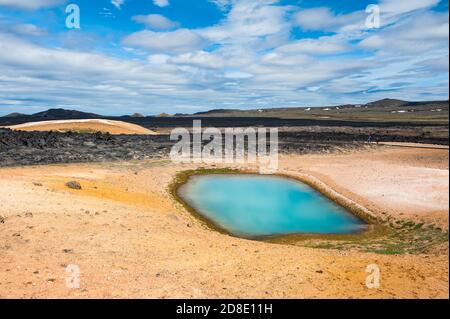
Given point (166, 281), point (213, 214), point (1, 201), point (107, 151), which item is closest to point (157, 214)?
point (213, 214)

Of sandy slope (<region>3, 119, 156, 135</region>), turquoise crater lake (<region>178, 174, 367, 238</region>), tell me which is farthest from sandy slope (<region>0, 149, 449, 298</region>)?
sandy slope (<region>3, 119, 156, 135</region>)

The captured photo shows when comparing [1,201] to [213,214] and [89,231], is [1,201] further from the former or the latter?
[213,214]

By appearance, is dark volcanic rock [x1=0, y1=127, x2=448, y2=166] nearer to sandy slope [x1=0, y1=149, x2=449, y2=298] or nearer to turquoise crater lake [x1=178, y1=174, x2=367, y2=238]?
turquoise crater lake [x1=178, y1=174, x2=367, y2=238]

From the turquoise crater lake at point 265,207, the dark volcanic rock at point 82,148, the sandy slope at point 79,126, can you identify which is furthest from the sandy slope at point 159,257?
the sandy slope at point 79,126

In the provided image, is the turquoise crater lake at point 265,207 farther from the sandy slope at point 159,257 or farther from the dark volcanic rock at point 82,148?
the dark volcanic rock at point 82,148

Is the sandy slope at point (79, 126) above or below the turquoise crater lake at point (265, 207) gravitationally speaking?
above
